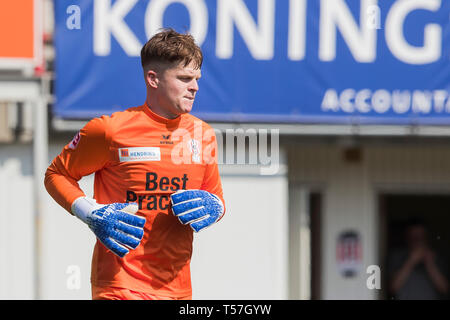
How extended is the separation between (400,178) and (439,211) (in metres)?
1.43

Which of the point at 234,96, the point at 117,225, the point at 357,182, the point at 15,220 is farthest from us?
the point at 357,182

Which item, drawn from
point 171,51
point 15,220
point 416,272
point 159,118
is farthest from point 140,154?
point 416,272

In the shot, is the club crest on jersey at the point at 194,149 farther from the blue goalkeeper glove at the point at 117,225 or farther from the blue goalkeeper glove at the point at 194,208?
the blue goalkeeper glove at the point at 117,225

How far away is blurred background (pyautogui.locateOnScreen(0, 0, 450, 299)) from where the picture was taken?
10.5 metres

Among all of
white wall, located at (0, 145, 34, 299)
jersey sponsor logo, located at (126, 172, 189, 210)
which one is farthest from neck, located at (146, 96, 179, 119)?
white wall, located at (0, 145, 34, 299)

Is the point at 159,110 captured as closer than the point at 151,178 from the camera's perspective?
No

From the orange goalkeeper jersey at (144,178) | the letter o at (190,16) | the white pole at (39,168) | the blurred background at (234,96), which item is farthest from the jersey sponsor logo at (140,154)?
the letter o at (190,16)

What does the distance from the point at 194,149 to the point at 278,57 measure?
6062 millimetres

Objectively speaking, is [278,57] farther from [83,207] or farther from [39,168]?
[83,207]

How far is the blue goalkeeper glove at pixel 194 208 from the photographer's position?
4586 millimetres

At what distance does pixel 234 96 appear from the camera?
10.7m

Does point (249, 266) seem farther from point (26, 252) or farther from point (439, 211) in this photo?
point (439, 211)

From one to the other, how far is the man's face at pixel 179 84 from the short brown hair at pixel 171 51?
37mm
